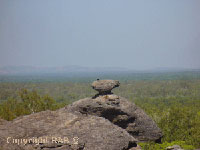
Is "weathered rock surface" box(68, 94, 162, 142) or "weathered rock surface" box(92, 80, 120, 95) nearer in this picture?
"weathered rock surface" box(68, 94, 162, 142)

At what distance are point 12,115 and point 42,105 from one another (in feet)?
21.1

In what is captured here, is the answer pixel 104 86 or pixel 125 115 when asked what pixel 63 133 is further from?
pixel 104 86

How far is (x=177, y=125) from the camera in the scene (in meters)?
31.2

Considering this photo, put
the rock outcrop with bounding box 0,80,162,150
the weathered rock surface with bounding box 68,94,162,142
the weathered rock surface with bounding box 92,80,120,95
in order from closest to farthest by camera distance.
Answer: the rock outcrop with bounding box 0,80,162,150, the weathered rock surface with bounding box 68,94,162,142, the weathered rock surface with bounding box 92,80,120,95

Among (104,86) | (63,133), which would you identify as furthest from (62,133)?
(104,86)

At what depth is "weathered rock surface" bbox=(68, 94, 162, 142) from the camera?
79.5 feet

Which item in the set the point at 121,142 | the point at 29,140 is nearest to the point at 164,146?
the point at 121,142

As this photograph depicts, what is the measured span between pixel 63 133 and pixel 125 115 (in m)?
11.8

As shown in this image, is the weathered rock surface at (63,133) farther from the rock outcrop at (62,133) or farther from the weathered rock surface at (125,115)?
the weathered rock surface at (125,115)

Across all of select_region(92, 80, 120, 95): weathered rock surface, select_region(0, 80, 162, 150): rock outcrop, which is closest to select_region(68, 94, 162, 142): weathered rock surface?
select_region(92, 80, 120, 95): weathered rock surface

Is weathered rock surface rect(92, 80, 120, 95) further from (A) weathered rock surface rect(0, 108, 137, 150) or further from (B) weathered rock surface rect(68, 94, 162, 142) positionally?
(A) weathered rock surface rect(0, 108, 137, 150)

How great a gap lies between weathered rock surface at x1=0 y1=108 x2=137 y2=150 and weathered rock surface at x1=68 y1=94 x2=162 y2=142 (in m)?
7.88

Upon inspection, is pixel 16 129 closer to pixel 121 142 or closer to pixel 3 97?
pixel 121 142

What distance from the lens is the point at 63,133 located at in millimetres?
13914
